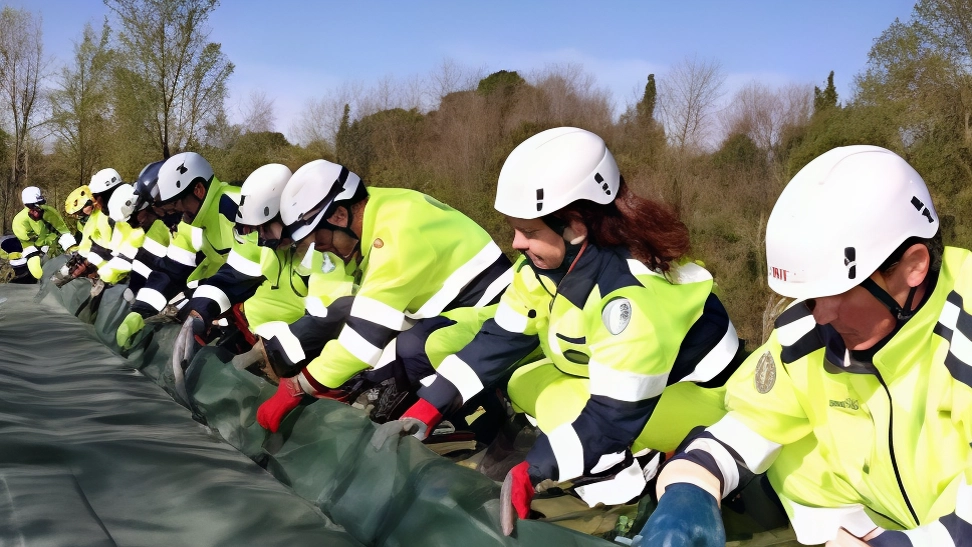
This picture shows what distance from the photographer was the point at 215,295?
628 cm

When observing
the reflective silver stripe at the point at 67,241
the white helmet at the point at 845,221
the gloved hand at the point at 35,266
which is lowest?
the gloved hand at the point at 35,266

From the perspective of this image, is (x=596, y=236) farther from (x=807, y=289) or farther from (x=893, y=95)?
(x=893, y=95)

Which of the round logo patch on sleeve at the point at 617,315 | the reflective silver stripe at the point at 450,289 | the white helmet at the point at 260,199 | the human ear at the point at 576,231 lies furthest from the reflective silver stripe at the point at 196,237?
the round logo patch on sleeve at the point at 617,315

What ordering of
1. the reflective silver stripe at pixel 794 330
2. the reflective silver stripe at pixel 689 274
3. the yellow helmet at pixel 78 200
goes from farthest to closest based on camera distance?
the yellow helmet at pixel 78 200 → the reflective silver stripe at pixel 689 274 → the reflective silver stripe at pixel 794 330

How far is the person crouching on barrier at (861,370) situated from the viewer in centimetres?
183

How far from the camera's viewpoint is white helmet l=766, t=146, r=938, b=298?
1830mm

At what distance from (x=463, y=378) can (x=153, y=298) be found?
469 centimetres

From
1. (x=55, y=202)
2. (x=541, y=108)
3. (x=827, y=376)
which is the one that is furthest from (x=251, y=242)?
(x=55, y=202)

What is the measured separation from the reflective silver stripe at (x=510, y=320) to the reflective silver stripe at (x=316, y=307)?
5.46 ft

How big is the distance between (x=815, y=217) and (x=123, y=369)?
5743 mm

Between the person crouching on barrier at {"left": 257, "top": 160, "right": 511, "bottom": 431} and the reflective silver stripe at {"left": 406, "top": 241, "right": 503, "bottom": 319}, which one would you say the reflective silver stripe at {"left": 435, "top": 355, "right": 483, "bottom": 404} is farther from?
the reflective silver stripe at {"left": 406, "top": 241, "right": 503, "bottom": 319}

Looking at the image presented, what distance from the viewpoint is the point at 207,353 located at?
202 inches

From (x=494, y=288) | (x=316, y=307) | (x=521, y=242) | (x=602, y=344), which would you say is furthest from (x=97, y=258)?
(x=602, y=344)

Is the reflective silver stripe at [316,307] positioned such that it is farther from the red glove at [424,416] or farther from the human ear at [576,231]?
the human ear at [576,231]
